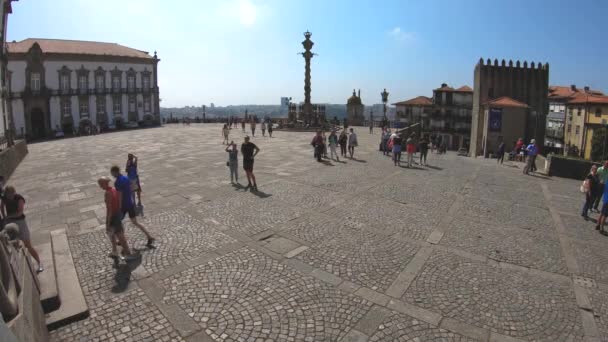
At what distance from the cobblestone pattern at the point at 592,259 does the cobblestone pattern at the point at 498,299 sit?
1.02m

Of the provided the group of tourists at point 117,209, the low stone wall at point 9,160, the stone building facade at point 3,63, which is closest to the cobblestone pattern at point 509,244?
the group of tourists at point 117,209

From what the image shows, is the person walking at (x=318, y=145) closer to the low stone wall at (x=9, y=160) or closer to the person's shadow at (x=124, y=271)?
the person's shadow at (x=124, y=271)

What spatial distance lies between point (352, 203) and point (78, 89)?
156 ft

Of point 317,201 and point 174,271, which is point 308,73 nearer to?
point 317,201

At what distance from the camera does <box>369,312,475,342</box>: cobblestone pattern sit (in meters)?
4.80

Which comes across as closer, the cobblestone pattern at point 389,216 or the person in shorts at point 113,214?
the person in shorts at point 113,214

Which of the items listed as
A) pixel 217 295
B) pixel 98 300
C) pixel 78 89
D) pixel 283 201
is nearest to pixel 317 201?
pixel 283 201

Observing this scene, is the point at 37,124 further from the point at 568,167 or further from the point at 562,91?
the point at 562,91

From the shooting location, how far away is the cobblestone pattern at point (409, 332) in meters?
4.80

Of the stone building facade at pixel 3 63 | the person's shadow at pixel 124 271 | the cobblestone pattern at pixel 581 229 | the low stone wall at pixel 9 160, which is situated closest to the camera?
the person's shadow at pixel 124 271

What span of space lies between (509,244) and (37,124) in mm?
50289

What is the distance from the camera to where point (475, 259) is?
7.29 metres

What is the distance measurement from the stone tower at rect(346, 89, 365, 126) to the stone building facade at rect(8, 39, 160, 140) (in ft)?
91.4

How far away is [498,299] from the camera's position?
5.81 m
